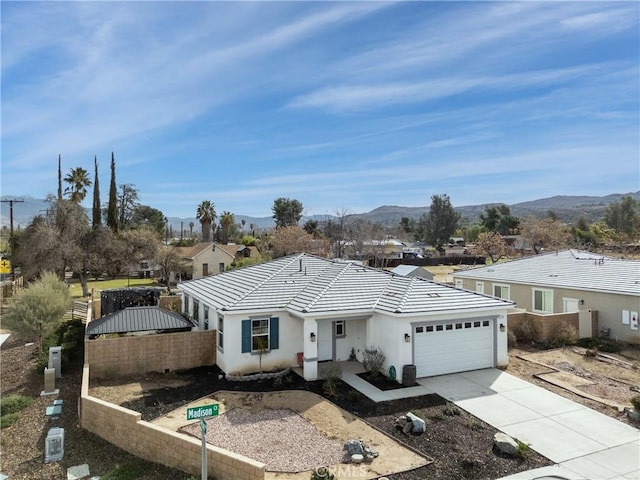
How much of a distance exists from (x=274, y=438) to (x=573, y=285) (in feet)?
61.9

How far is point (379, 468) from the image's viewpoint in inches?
380

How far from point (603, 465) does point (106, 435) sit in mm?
11575

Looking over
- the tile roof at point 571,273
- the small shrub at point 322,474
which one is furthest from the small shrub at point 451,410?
the tile roof at point 571,273

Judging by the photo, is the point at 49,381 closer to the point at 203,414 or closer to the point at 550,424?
the point at 203,414

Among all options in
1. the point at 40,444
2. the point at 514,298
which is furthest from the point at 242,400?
the point at 514,298

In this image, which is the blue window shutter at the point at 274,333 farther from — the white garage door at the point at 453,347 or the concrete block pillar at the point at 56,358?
the concrete block pillar at the point at 56,358

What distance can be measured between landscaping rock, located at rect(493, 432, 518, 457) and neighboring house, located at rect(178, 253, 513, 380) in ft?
15.5

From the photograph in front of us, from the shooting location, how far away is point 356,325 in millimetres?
17625

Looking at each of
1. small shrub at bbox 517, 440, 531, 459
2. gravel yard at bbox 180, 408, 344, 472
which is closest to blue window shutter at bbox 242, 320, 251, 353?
gravel yard at bbox 180, 408, 344, 472

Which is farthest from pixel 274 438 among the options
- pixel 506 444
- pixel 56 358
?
pixel 56 358

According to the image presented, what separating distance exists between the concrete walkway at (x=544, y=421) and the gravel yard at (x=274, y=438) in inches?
121

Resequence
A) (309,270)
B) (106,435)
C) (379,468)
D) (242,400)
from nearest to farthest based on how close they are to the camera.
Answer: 1. (379,468)
2. (106,435)
3. (242,400)
4. (309,270)

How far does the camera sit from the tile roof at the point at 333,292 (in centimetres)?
1614

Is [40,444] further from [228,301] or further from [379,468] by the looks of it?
[379,468]
